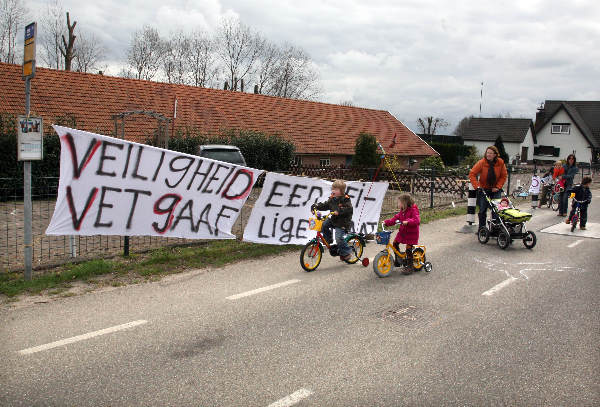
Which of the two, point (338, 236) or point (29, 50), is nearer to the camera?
point (29, 50)

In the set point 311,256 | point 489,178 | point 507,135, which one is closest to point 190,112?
point 489,178

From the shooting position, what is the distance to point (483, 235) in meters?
10.8

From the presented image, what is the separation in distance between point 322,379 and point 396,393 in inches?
24.6

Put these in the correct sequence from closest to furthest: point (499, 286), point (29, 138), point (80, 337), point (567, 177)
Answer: point (80, 337) → point (29, 138) → point (499, 286) → point (567, 177)

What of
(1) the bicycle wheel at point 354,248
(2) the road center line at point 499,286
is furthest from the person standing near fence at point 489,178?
(1) the bicycle wheel at point 354,248

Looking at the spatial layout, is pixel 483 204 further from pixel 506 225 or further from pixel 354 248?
pixel 354 248

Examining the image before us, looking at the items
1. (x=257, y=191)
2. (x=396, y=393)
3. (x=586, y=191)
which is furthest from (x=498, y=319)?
(x=586, y=191)

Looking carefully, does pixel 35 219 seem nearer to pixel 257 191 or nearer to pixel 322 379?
pixel 257 191

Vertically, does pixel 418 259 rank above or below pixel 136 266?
above

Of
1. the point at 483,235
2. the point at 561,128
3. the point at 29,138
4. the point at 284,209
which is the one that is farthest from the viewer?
the point at 561,128

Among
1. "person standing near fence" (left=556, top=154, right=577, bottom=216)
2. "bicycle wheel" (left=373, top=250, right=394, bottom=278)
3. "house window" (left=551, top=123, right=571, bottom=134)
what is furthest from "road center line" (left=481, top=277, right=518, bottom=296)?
"house window" (left=551, top=123, right=571, bottom=134)

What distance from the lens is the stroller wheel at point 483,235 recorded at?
10532mm

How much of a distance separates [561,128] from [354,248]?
64.6 metres

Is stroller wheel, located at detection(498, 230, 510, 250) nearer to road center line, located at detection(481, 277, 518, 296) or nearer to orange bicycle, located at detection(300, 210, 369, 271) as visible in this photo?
road center line, located at detection(481, 277, 518, 296)
